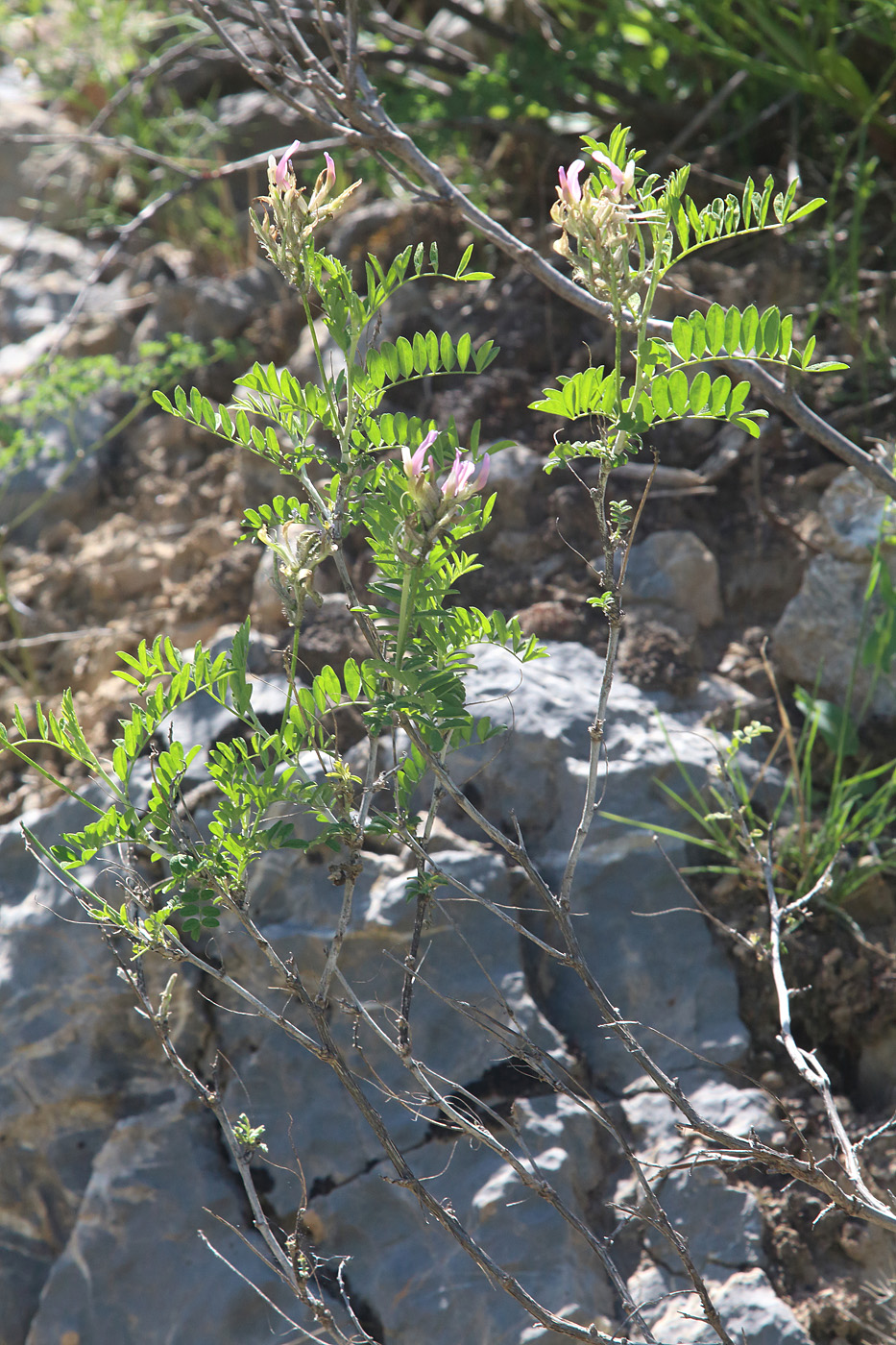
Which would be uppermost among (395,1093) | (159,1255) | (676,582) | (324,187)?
(324,187)

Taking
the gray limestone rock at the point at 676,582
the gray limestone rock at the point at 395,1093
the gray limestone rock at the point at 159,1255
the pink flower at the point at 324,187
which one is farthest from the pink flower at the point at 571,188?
the gray limestone rock at the point at 159,1255

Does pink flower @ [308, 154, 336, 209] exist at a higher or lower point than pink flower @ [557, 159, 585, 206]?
lower

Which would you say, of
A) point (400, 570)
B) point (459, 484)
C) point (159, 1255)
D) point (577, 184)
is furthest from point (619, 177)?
point (159, 1255)

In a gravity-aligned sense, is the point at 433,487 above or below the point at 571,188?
below

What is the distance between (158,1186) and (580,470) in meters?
1.85

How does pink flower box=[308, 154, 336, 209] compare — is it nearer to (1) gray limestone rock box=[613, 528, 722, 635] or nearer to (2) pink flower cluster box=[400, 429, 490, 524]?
(2) pink flower cluster box=[400, 429, 490, 524]

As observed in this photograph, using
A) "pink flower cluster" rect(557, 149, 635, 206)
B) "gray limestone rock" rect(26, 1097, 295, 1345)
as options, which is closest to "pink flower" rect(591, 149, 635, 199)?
"pink flower cluster" rect(557, 149, 635, 206)

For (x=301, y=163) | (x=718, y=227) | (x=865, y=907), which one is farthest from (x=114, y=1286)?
(x=301, y=163)

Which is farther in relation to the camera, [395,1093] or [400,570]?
[395,1093]

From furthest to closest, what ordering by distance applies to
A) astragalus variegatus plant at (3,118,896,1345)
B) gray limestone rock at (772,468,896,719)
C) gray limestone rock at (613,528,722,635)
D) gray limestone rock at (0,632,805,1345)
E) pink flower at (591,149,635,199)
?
1. gray limestone rock at (613,528,722,635)
2. gray limestone rock at (772,468,896,719)
3. gray limestone rock at (0,632,805,1345)
4. astragalus variegatus plant at (3,118,896,1345)
5. pink flower at (591,149,635,199)

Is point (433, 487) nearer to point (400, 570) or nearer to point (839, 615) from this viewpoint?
point (400, 570)

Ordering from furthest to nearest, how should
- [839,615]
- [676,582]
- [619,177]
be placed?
1. [676,582]
2. [839,615]
3. [619,177]

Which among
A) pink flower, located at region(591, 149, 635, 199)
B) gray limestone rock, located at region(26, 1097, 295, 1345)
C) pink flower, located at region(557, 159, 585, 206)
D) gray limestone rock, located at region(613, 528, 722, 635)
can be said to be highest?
pink flower, located at region(591, 149, 635, 199)

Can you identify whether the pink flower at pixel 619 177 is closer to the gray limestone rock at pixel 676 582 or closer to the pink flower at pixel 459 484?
the pink flower at pixel 459 484
